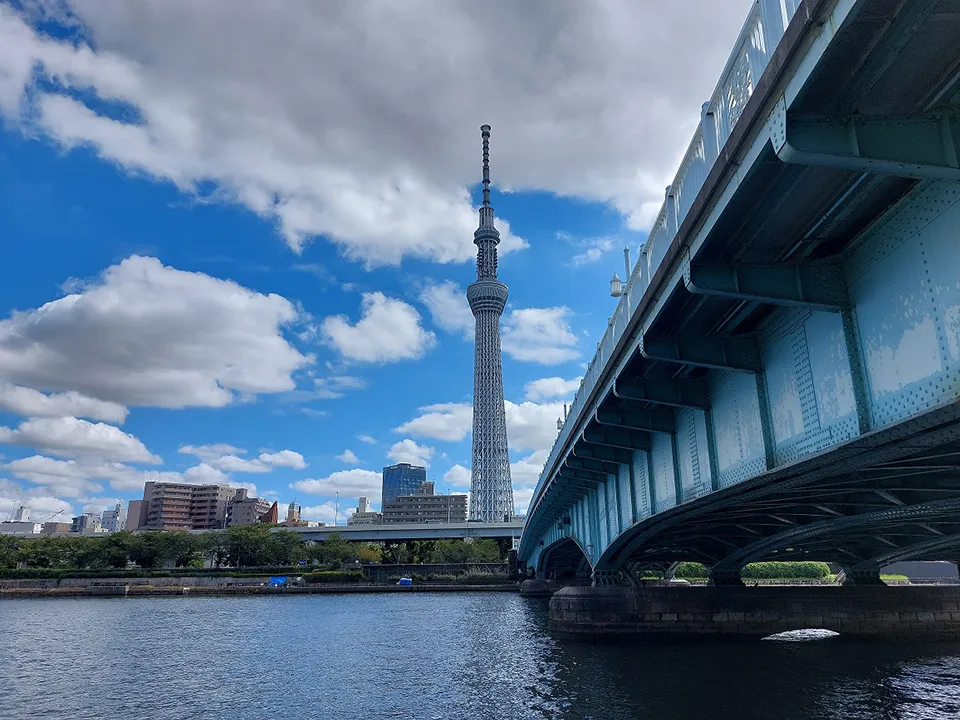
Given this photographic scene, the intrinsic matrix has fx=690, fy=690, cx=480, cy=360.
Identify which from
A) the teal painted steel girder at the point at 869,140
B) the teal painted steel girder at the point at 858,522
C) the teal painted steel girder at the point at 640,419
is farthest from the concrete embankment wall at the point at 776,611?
the teal painted steel girder at the point at 869,140

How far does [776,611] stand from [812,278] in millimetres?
37777

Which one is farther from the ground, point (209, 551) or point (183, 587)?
point (209, 551)

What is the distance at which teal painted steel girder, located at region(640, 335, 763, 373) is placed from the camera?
16750 mm

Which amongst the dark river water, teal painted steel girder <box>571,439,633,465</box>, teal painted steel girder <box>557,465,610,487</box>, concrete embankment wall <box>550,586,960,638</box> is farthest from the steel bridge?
concrete embankment wall <box>550,586,960,638</box>

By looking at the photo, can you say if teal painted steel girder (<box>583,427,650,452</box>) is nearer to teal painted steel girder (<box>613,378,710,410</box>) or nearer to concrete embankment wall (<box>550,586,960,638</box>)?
teal painted steel girder (<box>613,378,710,410</box>)

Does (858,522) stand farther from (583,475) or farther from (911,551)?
(911,551)

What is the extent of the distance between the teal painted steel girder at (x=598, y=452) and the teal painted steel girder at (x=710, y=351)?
14643 millimetres

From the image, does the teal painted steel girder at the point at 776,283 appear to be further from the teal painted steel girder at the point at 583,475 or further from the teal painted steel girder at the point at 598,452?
the teal painted steel girder at the point at 583,475

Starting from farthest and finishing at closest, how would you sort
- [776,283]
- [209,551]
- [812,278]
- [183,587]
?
[209,551] < [183,587] < [776,283] < [812,278]

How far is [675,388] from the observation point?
→ 21.4 m

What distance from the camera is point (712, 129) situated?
1254cm

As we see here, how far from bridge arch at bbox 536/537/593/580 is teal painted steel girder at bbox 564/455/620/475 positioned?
2780cm

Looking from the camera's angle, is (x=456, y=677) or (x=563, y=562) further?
(x=563, y=562)

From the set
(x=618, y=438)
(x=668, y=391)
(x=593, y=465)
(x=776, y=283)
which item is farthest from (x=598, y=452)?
(x=776, y=283)
